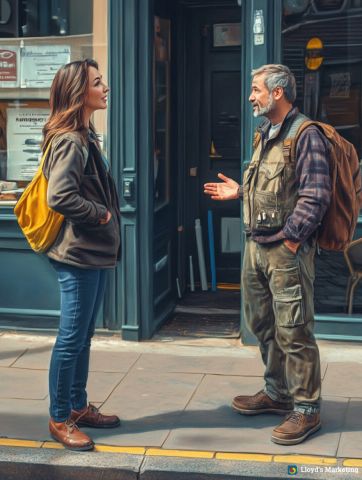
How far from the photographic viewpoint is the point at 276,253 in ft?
18.1

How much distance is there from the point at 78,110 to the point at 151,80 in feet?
7.82

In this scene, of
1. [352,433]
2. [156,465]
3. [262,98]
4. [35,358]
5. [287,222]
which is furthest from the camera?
[35,358]

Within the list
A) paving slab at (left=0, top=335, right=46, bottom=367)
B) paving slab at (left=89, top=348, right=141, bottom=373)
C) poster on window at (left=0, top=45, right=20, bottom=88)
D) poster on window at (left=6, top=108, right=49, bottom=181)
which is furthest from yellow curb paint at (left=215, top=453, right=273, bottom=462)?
poster on window at (left=0, top=45, right=20, bottom=88)

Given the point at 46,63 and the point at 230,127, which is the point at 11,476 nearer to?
the point at 46,63

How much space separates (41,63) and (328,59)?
2.16 metres

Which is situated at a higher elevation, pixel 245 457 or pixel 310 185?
pixel 310 185

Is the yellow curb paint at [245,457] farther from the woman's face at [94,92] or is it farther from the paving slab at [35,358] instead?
the paving slab at [35,358]

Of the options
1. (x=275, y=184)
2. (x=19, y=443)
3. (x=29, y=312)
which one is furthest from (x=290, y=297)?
(x=29, y=312)

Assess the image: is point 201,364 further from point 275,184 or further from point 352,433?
point 275,184

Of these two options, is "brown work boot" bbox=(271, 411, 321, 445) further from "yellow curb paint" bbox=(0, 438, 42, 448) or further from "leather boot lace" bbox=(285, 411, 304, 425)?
"yellow curb paint" bbox=(0, 438, 42, 448)

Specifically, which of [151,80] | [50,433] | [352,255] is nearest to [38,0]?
[151,80]

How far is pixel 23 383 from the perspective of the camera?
6.64 m

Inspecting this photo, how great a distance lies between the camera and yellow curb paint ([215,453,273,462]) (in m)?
5.28

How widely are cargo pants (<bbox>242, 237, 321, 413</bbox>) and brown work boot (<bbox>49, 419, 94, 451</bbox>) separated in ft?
3.68
